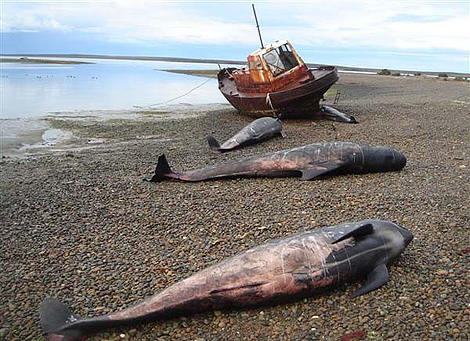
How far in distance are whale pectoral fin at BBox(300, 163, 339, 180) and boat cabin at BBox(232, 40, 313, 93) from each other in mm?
8531

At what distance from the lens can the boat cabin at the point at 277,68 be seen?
17203 millimetres

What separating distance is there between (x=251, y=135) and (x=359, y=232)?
27.5 ft

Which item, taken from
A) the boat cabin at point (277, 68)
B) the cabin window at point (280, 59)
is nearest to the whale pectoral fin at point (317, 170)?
the boat cabin at point (277, 68)

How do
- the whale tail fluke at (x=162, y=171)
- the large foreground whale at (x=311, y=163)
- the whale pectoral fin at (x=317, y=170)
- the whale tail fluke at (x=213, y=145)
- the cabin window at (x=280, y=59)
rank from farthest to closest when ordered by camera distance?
the cabin window at (x=280, y=59), the whale tail fluke at (x=213, y=145), the whale tail fluke at (x=162, y=171), the large foreground whale at (x=311, y=163), the whale pectoral fin at (x=317, y=170)

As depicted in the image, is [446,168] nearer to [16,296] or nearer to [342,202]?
[342,202]

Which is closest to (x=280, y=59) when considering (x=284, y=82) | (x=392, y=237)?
(x=284, y=82)

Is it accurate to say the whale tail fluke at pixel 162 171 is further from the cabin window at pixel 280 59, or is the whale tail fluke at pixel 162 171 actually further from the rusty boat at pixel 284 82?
the cabin window at pixel 280 59

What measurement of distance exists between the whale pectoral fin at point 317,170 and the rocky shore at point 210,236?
5.5 inches

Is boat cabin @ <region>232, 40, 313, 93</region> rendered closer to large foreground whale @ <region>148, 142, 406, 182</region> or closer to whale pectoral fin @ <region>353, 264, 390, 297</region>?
large foreground whale @ <region>148, 142, 406, 182</region>

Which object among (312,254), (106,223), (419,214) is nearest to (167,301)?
(312,254)

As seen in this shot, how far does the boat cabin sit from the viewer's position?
17203 mm

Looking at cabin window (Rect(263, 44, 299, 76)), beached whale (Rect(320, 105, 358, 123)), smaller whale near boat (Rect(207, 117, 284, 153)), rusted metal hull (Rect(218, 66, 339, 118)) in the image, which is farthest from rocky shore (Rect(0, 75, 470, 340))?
cabin window (Rect(263, 44, 299, 76))

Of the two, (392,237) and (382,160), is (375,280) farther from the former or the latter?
(382,160)

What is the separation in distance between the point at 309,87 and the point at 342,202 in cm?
967
